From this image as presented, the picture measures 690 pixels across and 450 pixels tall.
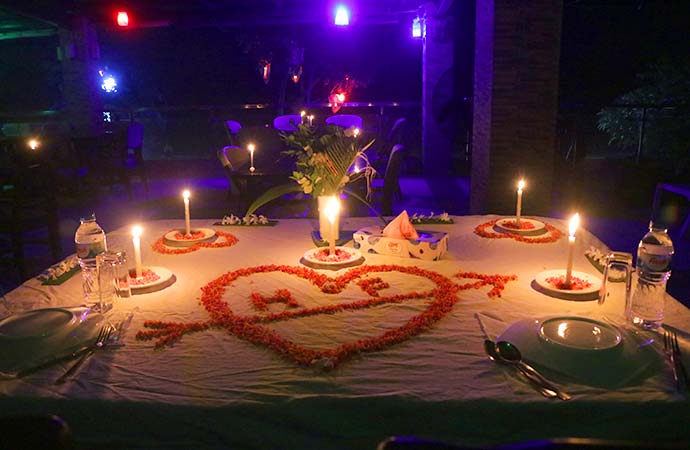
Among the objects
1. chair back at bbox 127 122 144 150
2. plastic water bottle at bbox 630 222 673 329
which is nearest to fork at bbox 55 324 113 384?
plastic water bottle at bbox 630 222 673 329

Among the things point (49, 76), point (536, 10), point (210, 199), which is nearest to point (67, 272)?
point (536, 10)

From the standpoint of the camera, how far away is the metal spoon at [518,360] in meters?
1.07

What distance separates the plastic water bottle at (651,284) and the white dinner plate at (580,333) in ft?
0.51

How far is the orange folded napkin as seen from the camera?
198cm

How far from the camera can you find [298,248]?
6.96 feet

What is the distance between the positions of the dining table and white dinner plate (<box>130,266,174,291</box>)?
1 centimetres

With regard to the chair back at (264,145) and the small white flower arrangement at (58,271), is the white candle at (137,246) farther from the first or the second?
the chair back at (264,145)

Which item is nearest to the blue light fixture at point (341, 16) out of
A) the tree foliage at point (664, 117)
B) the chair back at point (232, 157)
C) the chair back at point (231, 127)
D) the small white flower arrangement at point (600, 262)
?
the chair back at point (231, 127)

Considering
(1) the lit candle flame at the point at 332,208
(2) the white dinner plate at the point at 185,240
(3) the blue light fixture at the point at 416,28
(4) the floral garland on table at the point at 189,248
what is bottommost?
(4) the floral garland on table at the point at 189,248

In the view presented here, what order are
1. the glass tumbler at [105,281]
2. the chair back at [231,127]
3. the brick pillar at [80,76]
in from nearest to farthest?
the glass tumbler at [105,281] < the chair back at [231,127] < the brick pillar at [80,76]

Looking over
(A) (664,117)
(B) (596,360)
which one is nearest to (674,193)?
(A) (664,117)

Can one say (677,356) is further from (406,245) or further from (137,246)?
(137,246)

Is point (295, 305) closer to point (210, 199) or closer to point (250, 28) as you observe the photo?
point (210, 199)

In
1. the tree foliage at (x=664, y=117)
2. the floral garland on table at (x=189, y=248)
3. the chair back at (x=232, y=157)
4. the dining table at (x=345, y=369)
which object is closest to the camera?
the dining table at (x=345, y=369)
